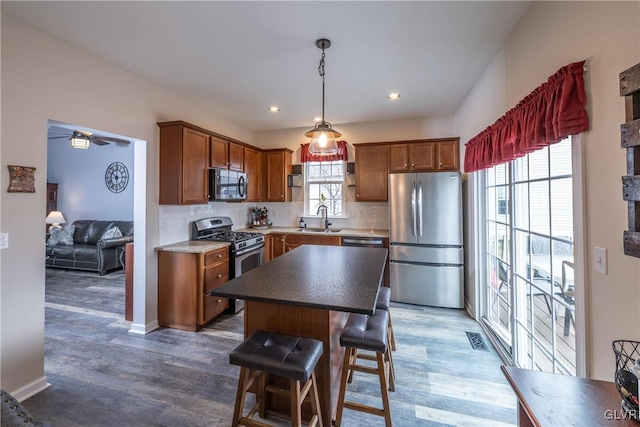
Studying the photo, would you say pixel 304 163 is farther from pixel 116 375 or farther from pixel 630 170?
pixel 630 170

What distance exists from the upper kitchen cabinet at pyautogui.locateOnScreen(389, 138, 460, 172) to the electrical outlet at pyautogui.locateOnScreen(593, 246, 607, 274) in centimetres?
282

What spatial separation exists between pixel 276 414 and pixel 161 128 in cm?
313

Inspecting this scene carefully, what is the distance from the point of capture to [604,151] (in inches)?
49.5

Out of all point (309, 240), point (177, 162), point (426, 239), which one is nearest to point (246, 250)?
point (309, 240)

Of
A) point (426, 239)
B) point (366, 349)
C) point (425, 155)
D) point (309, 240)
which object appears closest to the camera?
point (366, 349)

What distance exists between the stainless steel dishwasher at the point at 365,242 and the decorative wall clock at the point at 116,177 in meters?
5.84

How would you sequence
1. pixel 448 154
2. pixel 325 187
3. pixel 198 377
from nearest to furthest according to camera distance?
pixel 198 377
pixel 448 154
pixel 325 187

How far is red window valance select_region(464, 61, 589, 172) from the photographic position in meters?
1.37

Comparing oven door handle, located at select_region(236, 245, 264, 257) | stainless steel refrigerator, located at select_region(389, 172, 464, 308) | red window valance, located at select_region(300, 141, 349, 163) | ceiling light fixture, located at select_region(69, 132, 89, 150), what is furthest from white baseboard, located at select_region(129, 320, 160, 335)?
red window valance, located at select_region(300, 141, 349, 163)

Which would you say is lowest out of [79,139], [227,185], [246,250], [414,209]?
[246,250]

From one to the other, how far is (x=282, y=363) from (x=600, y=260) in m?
1.61

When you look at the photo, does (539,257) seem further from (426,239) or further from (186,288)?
(186,288)

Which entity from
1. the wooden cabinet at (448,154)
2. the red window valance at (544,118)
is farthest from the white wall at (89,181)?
the red window valance at (544,118)

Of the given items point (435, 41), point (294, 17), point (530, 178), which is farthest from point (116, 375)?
point (435, 41)
